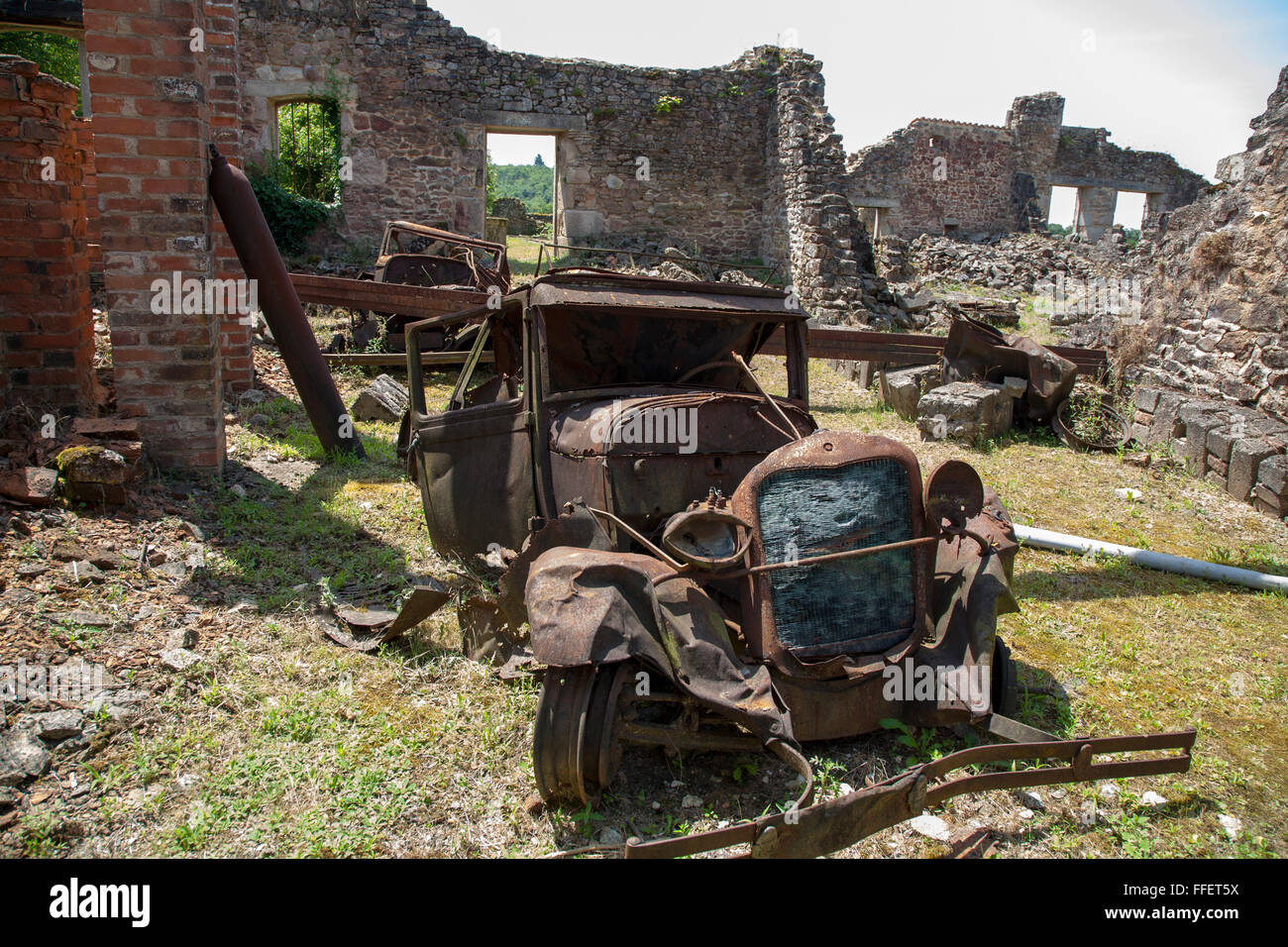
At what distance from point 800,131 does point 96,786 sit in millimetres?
15498

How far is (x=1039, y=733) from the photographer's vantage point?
9.50 feet

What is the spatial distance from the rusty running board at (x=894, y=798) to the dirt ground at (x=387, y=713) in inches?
11.5

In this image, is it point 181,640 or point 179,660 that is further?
point 181,640

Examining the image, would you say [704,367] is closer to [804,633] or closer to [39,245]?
[804,633]

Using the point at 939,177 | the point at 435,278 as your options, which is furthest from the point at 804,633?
the point at 939,177

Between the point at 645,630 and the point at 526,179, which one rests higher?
the point at 526,179

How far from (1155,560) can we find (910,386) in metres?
3.89

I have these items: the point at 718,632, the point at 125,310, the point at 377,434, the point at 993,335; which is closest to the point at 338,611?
the point at 718,632

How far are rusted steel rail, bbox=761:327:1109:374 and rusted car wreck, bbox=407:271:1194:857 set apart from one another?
497 cm

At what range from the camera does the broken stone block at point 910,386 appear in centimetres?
877

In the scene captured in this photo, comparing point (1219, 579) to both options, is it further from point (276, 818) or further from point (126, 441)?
point (126, 441)

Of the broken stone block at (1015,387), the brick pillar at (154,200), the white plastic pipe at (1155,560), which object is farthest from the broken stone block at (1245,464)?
the brick pillar at (154,200)

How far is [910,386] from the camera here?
873cm

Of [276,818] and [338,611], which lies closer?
[276,818]
